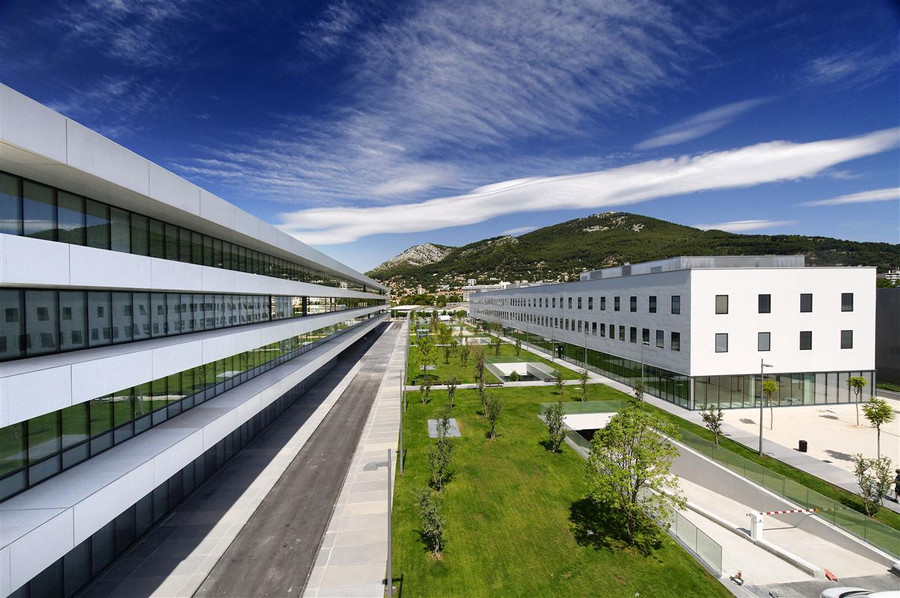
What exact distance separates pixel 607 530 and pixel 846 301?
1203 inches

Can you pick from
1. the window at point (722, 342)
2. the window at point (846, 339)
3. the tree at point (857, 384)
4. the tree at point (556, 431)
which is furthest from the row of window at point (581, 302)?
the tree at point (556, 431)

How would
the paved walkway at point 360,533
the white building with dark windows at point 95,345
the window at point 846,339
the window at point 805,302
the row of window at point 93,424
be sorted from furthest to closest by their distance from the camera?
the window at point 846,339, the window at point 805,302, the paved walkway at point 360,533, the row of window at point 93,424, the white building with dark windows at point 95,345

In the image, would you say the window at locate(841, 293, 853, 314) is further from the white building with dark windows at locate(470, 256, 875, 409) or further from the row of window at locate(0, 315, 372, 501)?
the row of window at locate(0, 315, 372, 501)

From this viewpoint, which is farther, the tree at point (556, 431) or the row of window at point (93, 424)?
the tree at point (556, 431)

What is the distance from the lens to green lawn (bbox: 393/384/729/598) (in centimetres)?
1403

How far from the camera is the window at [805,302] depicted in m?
31.1

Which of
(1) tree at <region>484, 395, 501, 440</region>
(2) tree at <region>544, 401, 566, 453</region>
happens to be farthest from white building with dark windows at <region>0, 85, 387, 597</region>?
(2) tree at <region>544, 401, 566, 453</region>

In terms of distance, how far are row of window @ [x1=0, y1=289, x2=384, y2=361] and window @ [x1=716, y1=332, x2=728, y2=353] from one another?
35.4 metres

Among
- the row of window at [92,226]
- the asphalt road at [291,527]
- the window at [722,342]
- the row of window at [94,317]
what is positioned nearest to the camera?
the row of window at [92,226]

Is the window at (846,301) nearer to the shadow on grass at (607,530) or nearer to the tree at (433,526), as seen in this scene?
the shadow on grass at (607,530)

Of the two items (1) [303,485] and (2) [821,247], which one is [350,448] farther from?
(2) [821,247]

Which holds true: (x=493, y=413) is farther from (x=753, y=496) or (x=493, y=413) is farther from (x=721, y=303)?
(x=721, y=303)

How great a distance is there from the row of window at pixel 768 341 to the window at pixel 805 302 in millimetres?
1768

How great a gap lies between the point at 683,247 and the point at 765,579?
158183 mm
